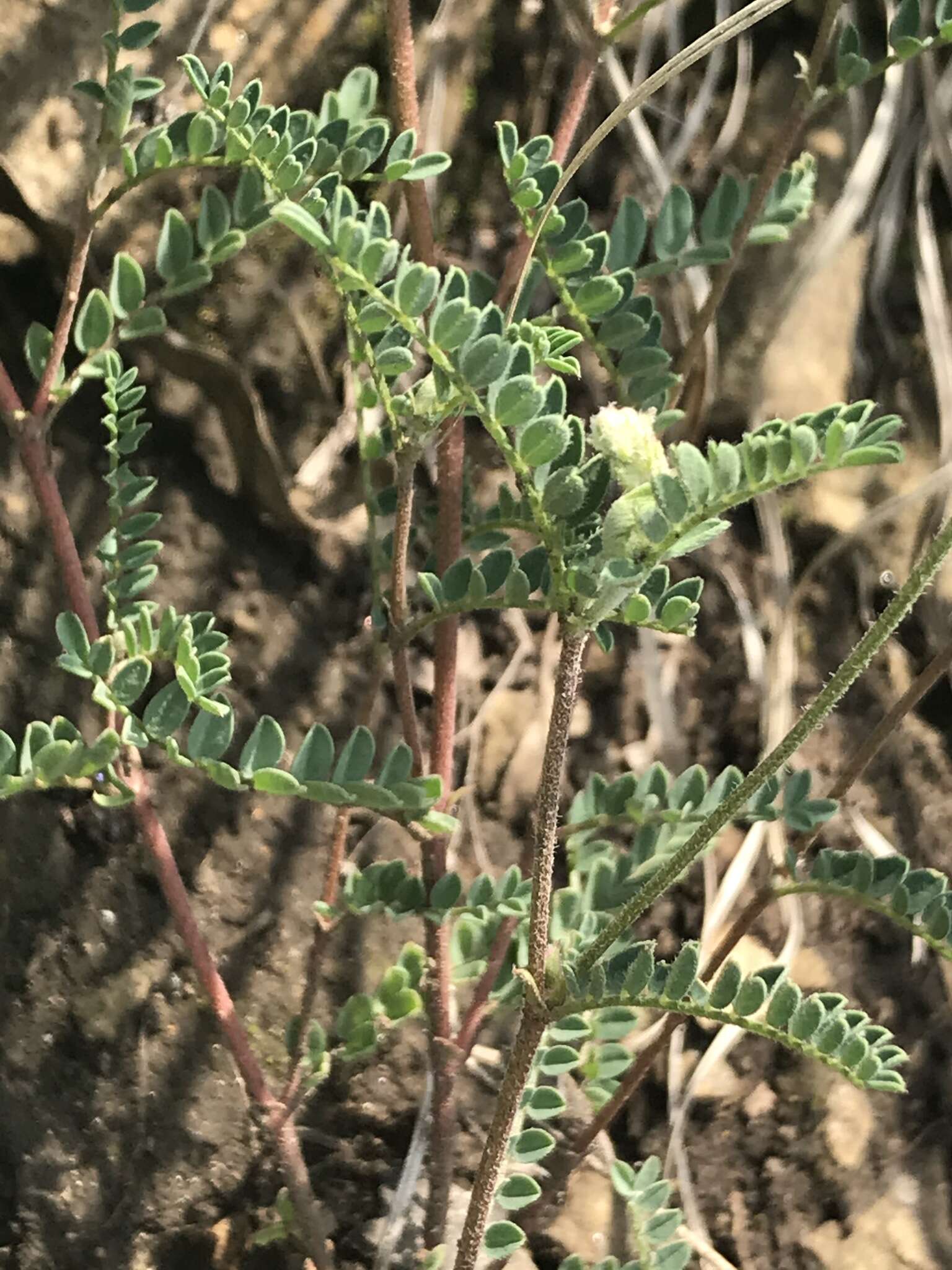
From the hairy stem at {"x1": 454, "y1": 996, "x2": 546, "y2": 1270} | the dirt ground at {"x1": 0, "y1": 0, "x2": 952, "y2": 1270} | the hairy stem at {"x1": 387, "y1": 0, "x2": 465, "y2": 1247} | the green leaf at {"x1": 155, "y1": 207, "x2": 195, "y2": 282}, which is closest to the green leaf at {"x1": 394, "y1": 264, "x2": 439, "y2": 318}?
the hairy stem at {"x1": 387, "y1": 0, "x2": 465, "y2": 1247}

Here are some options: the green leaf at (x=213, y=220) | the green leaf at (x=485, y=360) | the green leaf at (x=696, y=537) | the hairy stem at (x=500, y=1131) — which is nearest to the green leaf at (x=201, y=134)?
the green leaf at (x=213, y=220)

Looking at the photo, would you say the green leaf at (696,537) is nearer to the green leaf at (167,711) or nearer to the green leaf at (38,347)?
the green leaf at (167,711)

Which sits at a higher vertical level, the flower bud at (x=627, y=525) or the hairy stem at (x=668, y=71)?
the hairy stem at (x=668, y=71)

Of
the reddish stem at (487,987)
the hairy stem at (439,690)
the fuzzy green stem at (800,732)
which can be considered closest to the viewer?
Result: the fuzzy green stem at (800,732)

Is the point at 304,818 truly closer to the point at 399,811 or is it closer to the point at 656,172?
the point at 399,811

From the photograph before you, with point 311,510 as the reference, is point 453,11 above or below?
above

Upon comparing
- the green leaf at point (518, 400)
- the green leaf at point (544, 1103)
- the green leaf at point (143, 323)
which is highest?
the green leaf at point (143, 323)

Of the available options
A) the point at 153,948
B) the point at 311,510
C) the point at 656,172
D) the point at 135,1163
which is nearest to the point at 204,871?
the point at 153,948
